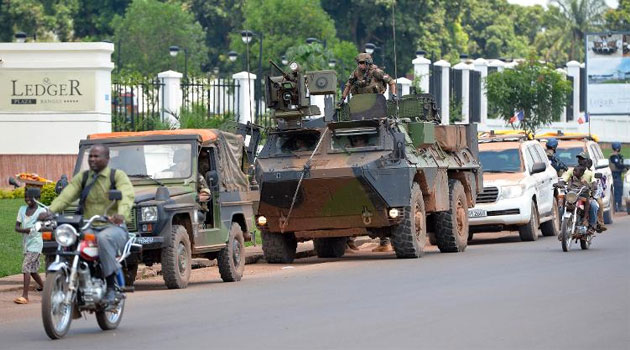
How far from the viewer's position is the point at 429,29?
84.9m

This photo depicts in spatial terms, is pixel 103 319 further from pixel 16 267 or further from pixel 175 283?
pixel 16 267

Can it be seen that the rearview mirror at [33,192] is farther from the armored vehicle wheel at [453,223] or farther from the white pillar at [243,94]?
the white pillar at [243,94]

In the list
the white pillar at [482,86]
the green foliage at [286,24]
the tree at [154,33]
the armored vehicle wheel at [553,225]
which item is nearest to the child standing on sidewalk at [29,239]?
the armored vehicle wheel at [553,225]

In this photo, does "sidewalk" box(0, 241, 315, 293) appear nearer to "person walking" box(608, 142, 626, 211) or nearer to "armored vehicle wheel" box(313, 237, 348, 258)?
"armored vehicle wheel" box(313, 237, 348, 258)

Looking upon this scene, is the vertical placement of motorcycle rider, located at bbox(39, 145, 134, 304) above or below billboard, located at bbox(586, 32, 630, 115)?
below

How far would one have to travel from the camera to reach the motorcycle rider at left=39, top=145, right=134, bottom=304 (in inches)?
497

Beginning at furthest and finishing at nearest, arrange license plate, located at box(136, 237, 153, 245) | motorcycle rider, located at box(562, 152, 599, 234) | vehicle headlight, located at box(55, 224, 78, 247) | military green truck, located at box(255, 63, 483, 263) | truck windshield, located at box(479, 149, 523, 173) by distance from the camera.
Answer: truck windshield, located at box(479, 149, 523, 173) → motorcycle rider, located at box(562, 152, 599, 234) → military green truck, located at box(255, 63, 483, 263) → license plate, located at box(136, 237, 153, 245) → vehicle headlight, located at box(55, 224, 78, 247)

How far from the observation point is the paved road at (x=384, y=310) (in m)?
12.0

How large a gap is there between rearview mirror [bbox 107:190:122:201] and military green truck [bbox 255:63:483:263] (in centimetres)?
856

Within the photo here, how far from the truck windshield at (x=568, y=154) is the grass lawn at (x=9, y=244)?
11579mm

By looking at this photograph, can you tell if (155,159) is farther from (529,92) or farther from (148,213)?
(529,92)

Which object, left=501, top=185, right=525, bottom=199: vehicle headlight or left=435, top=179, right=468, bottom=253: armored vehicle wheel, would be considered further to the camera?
left=501, top=185, right=525, bottom=199: vehicle headlight

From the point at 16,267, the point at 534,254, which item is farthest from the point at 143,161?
the point at 534,254

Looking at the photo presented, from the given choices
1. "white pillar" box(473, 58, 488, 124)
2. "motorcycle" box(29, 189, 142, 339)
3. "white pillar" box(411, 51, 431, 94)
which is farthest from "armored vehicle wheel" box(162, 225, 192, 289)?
"white pillar" box(473, 58, 488, 124)
